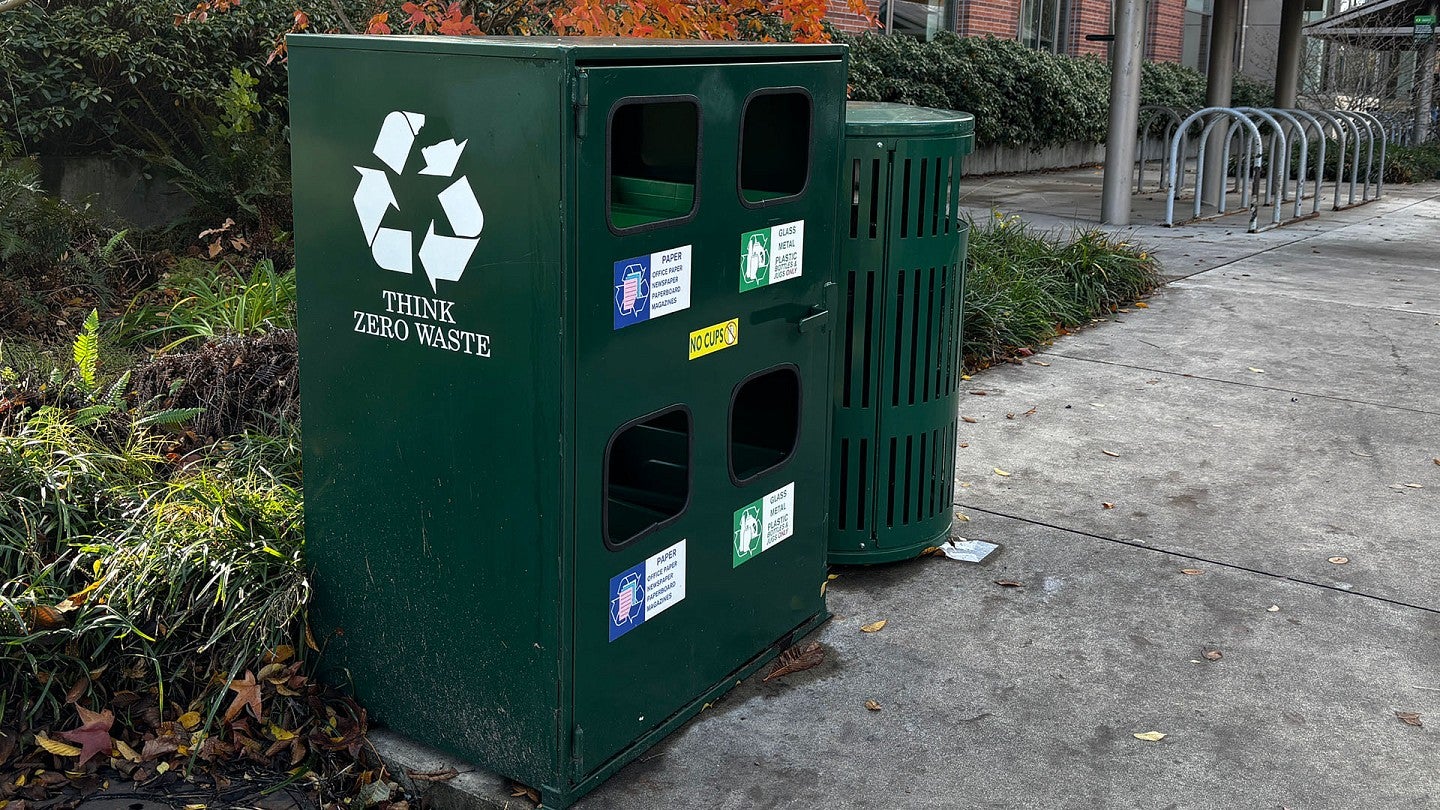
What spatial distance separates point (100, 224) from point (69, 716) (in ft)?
14.5

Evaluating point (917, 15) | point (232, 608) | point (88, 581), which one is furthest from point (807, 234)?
point (917, 15)

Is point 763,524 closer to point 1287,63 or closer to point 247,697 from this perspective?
point 247,697

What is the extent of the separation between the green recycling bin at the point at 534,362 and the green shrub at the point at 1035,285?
13.2 ft

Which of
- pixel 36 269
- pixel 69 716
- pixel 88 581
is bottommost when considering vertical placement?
pixel 69 716

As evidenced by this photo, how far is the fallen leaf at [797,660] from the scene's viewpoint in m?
3.72

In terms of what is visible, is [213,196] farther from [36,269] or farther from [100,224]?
[36,269]

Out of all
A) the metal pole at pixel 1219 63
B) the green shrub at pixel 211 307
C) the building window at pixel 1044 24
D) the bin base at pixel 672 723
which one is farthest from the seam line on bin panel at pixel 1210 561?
the building window at pixel 1044 24

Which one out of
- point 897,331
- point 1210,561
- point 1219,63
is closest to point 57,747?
point 897,331

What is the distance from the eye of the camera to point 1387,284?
983 cm

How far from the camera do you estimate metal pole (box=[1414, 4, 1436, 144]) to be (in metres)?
22.3

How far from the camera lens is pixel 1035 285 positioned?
27.0 ft

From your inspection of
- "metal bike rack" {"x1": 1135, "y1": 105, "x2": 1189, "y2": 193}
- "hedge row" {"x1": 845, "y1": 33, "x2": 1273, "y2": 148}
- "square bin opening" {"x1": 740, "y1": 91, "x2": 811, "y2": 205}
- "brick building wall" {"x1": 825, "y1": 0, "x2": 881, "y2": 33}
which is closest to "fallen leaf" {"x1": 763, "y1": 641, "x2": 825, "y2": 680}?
"square bin opening" {"x1": 740, "y1": 91, "x2": 811, "y2": 205}

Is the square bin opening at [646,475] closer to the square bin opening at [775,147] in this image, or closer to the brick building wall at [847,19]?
the square bin opening at [775,147]

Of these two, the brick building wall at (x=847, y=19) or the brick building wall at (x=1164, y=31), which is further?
the brick building wall at (x=1164, y=31)
